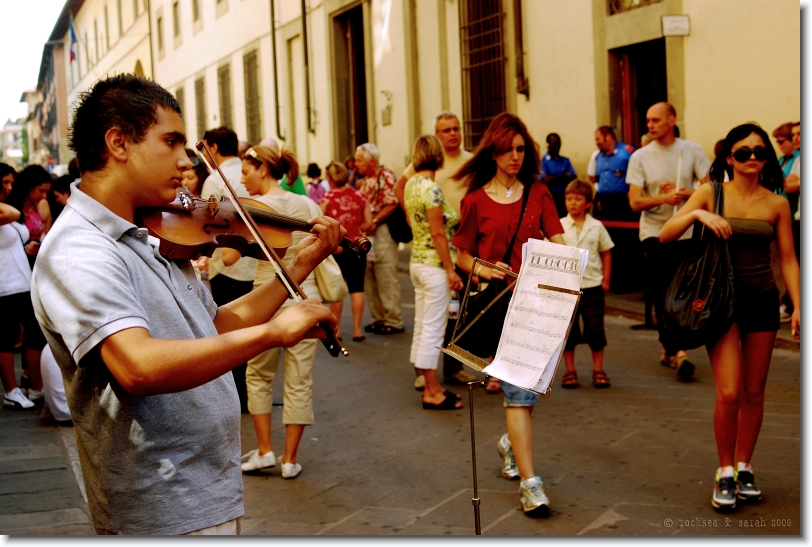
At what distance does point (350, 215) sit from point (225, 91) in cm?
146

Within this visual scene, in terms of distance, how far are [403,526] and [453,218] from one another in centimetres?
239

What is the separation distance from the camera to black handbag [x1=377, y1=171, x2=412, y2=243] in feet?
27.4

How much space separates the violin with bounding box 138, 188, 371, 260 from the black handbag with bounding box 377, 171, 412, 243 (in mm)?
5542

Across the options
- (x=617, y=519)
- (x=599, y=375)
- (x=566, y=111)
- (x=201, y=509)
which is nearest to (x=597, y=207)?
(x=566, y=111)

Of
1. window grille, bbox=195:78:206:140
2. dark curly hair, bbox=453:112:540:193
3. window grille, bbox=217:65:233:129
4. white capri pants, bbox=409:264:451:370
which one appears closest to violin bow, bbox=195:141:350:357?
dark curly hair, bbox=453:112:540:193

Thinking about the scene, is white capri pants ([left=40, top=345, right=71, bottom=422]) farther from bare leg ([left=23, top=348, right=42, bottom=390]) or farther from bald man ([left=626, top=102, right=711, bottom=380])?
bald man ([left=626, top=102, right=711, bottom=380])

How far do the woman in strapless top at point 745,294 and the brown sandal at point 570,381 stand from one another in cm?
205

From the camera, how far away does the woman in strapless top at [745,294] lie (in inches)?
157

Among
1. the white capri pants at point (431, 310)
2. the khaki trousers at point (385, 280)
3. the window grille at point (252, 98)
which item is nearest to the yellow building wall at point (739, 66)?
the khaki trousers at point (385, 280)

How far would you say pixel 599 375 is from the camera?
244 inches

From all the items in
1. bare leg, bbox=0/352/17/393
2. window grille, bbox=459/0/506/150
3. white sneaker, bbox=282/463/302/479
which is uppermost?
window grille, bbox=459/0/506/150

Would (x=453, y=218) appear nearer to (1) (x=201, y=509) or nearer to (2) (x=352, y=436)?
(2) (x=352, y=436)

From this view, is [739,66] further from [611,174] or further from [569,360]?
[569,360]

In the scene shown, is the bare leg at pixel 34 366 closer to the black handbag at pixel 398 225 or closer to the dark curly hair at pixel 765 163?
the black handbag at pixel 398 225
